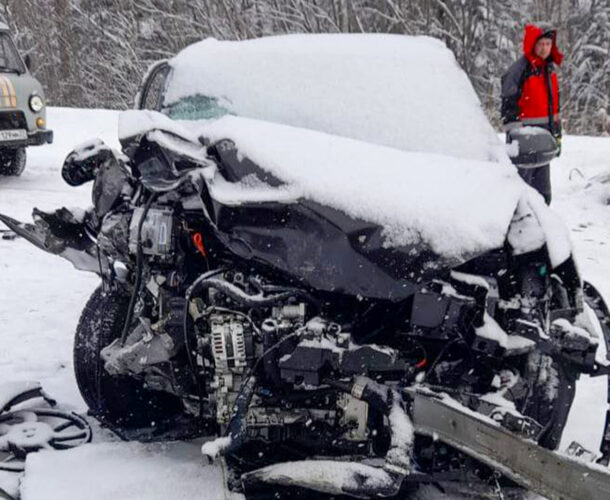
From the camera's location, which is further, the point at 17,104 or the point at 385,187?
the point at 17,104

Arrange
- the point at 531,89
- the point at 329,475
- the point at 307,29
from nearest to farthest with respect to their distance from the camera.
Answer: the point at 329,475
the point at 531,89
the point at 307,29

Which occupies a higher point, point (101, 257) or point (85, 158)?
point (85, 158)

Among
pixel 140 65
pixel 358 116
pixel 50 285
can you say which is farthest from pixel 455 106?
pixel 140 65

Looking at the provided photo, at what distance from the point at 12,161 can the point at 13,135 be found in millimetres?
581

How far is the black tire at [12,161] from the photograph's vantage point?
33.9 ft

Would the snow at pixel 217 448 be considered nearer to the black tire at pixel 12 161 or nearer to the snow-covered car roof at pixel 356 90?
the snow-covered car roof at pixel 356 90

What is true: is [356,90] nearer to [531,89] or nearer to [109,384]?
[109,384]

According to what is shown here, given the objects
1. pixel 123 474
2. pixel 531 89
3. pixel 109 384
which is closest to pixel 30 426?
pixel 109 384

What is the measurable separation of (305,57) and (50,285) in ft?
11.5

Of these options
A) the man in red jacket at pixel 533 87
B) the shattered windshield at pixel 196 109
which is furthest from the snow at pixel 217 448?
the man in red jacket at pixel 533 87

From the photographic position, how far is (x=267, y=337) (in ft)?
8.04

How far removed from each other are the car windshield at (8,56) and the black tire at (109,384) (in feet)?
26.2

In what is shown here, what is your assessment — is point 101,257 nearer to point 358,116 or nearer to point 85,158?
point 85,158

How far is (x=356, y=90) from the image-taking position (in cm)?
319
